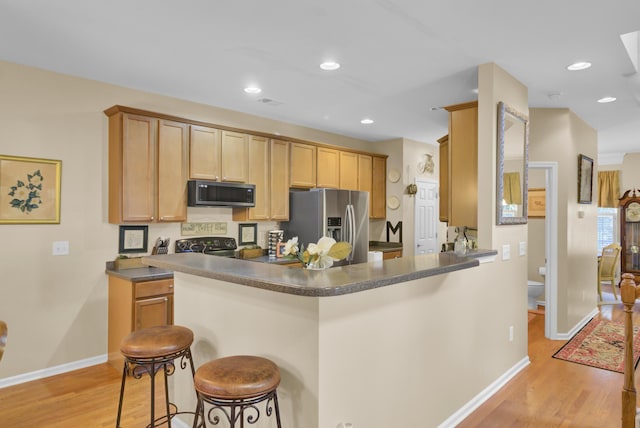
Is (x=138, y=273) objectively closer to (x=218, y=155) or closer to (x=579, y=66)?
(x=218, y=155)

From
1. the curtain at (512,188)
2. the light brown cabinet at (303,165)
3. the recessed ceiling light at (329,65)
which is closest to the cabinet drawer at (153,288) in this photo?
the light brown cabinet at (303,165)

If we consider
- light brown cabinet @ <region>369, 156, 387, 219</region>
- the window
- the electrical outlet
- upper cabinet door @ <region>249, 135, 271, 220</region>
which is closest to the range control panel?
upper cabinet door @ <region>249, 135, 271, 220</region>

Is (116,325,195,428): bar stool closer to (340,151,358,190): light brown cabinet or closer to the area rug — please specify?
the area rug

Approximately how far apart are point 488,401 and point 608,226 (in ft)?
23.3

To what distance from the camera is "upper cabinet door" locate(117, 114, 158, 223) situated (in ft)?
11.9

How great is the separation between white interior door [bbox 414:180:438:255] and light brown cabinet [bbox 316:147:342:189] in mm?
1636

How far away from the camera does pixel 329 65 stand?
128 inches

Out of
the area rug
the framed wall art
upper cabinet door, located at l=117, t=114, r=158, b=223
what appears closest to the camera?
upper cabinet door, located at l=117, t=114, r=158, b=223

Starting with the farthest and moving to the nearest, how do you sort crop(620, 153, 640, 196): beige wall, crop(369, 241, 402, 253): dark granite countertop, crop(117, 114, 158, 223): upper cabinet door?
crop(620, 153, 640, 196): beige wall → crop(369, 241, 402, 253): dark granite countertop → crop(117, 114, 158, 223): upper cabinet door

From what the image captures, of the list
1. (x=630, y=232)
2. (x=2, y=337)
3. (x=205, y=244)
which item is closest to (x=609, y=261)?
(x=630, y=232)

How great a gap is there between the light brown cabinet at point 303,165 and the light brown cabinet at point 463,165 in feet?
6.96

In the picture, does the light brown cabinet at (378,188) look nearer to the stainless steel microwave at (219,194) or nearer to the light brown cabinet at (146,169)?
the stainless steel microwave at (219,194)

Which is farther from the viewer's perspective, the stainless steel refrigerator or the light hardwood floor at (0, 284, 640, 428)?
the stainless steel refrigerator

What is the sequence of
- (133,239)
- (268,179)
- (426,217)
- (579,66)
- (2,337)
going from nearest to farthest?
(2,337) → (579,66) → (133,239) → (268,179) → (426,217)
